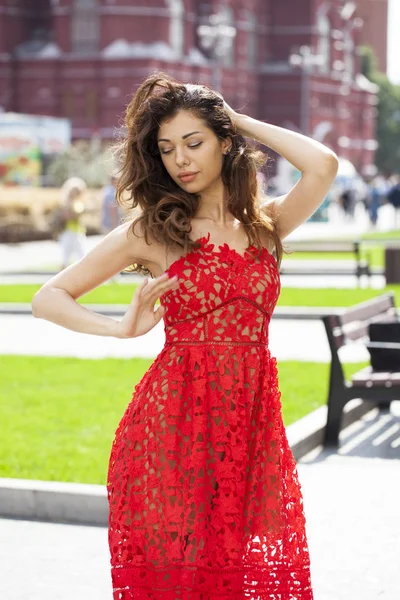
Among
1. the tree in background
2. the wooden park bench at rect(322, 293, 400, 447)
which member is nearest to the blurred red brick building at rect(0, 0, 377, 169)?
the tree in background

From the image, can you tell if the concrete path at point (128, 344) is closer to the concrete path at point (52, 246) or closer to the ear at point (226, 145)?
the concrete path at point (52, 246)

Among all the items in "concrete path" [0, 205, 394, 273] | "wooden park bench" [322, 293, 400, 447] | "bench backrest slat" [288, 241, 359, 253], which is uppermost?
"wooden park bench" [322, 293, 400, 447]

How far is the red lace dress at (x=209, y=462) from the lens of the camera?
381cm

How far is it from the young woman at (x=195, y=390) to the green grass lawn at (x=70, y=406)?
3208 mm

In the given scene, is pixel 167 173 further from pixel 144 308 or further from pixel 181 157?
pixel 144 308

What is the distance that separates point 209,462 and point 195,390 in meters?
0.22

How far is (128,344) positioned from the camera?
14.0 metres

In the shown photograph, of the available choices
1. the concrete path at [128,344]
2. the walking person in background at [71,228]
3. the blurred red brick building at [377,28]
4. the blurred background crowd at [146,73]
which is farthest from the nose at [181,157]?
the blurred red brick building at [377,28]

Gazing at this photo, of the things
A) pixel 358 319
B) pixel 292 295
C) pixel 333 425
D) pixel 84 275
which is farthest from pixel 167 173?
pixel 292 295

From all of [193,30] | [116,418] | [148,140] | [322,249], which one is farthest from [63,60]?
[148,140]

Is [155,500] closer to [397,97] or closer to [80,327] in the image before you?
[80,327]

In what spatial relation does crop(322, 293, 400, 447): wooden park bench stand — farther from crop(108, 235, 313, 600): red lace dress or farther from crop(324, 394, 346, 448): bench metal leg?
crop(108, 235, 313, 600): red lace dress

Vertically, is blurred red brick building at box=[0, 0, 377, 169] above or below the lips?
Answer: below

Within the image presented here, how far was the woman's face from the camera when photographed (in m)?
3.88
